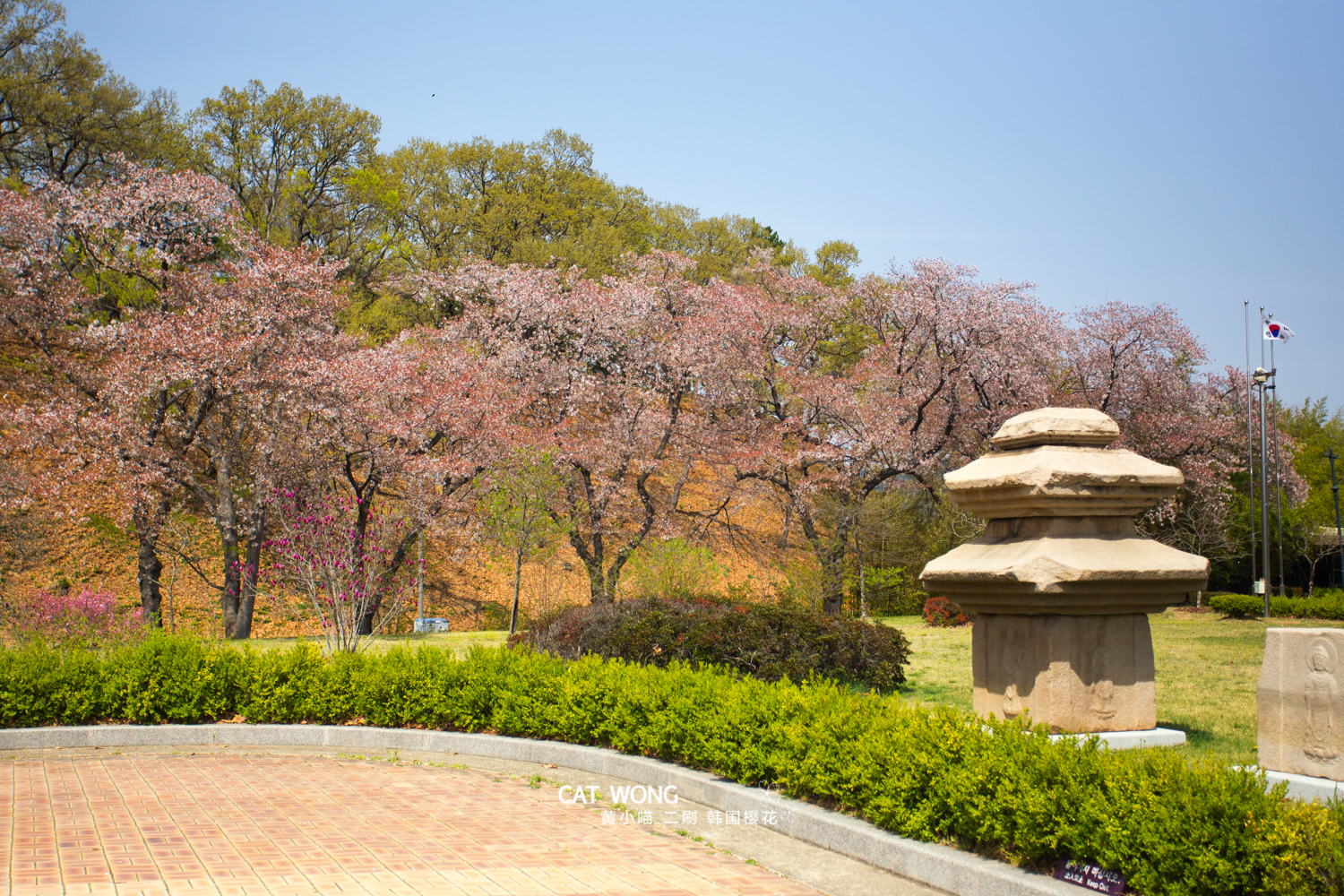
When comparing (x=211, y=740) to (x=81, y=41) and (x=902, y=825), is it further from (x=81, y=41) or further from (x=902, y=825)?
(x=81, y=41)

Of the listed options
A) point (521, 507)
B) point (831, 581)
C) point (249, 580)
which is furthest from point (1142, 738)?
point (249, 580)

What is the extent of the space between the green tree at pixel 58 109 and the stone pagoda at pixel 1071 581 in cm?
3026

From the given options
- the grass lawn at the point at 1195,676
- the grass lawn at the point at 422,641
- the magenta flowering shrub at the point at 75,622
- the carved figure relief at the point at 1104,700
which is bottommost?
the grass lawn at the point at 422,641

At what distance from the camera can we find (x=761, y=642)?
10.8 metres

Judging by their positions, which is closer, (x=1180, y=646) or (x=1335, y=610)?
(x=1180, y=646)

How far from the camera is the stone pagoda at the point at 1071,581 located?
690 centimetres

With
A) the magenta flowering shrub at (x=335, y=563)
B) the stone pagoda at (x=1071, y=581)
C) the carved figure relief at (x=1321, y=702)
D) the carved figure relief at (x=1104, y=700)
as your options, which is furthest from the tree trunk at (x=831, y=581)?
the carved figure relief at (x=1321, y=702)

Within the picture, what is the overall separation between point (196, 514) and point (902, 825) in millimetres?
26437

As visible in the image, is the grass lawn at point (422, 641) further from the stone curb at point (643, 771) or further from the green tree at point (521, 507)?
the stone curb at point (643, 771)

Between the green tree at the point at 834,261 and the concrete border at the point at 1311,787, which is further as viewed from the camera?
the green tree at the point at 834,261

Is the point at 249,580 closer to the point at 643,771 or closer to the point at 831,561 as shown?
the point at 831,561

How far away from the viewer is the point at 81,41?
97.5ft

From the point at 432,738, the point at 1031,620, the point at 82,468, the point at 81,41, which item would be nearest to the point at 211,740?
the point at 432,738

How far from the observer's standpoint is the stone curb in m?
4.86
